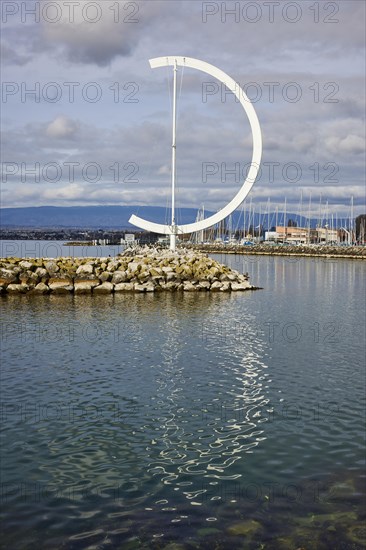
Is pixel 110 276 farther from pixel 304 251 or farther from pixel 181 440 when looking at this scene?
pixel 304 251

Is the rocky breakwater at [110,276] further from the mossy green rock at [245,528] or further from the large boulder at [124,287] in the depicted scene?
the mossy green rock at [245,528]

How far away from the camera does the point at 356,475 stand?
9852 mm

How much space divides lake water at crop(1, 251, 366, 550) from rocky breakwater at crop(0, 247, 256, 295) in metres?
14.4

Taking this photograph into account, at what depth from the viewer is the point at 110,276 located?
1576 inches

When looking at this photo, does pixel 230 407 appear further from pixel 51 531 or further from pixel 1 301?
pixel 1 301

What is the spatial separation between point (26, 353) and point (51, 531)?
1123 cm

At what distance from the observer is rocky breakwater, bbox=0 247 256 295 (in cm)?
3766

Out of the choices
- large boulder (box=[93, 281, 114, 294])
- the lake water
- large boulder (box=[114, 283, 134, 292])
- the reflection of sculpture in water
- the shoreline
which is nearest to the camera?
the lake water

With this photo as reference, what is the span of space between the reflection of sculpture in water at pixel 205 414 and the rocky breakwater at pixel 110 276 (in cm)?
1866

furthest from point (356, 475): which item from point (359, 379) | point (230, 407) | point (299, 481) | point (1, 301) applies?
point (1, 301)

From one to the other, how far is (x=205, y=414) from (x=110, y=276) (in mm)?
27802

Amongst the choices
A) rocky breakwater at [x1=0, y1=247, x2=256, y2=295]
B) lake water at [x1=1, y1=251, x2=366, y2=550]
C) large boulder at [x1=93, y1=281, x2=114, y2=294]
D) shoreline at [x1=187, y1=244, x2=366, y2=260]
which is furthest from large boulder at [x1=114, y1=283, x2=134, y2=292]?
shoreline at [x1=187, y1=244, x2=366, y2=260]

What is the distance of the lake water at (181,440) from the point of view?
8211mm

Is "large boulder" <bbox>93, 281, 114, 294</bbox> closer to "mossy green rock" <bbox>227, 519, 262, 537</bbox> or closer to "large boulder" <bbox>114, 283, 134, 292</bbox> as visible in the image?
"large boulder" <bbox>114, 283, 134, 292</bbox>
